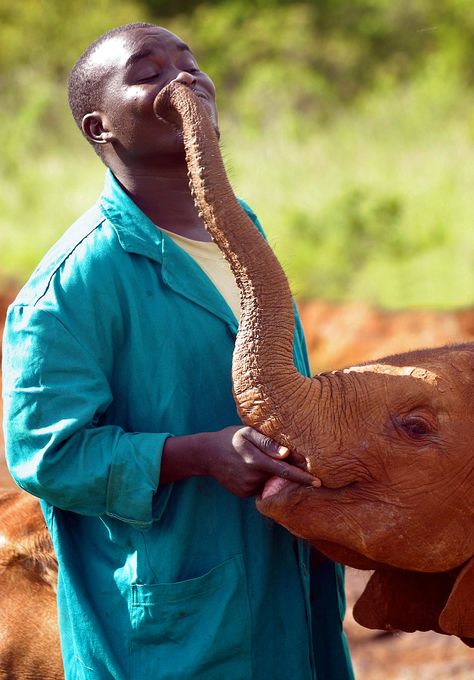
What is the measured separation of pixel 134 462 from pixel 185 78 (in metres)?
0.90

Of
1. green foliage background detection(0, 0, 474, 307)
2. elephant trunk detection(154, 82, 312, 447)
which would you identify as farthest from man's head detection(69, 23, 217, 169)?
green foliage background detection(0, 0, 474, 307)

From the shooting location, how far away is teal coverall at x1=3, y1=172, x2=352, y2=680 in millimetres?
2605

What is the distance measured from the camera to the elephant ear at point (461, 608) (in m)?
2.60

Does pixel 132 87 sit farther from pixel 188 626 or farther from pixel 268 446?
pixel 188 626

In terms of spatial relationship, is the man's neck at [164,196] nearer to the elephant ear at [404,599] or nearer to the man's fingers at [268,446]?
the man's fingers at [268,446]

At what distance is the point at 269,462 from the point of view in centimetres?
248

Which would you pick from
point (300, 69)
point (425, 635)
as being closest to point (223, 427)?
point (425, 635)

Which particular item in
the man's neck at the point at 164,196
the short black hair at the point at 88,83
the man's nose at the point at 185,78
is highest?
the short black hair at the point at 88,83

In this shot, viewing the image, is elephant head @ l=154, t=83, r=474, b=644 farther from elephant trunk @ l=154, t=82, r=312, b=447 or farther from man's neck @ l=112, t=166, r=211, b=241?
man's neck @ l=112, t=166, r=211, b=241

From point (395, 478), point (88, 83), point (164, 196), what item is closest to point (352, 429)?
point (395, 478)

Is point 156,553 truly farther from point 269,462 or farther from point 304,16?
point 304,16

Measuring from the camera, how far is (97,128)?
2.89 meters

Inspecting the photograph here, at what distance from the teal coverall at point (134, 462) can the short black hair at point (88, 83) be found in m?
0.22

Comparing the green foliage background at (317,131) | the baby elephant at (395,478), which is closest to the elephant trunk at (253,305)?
the baby elephant at (395,478)
